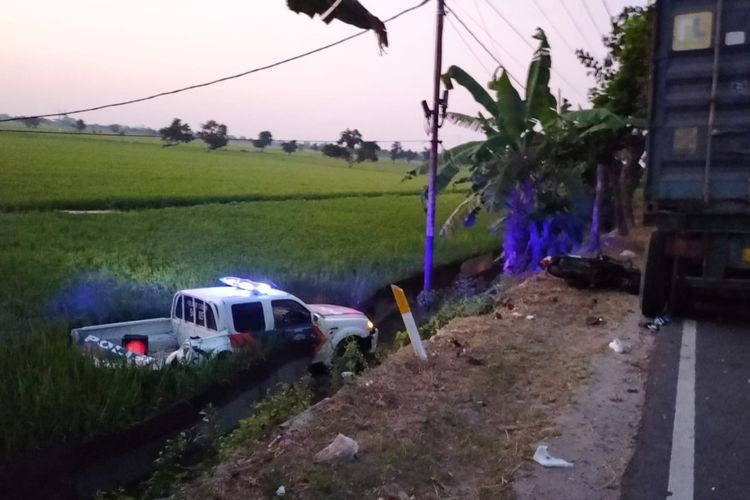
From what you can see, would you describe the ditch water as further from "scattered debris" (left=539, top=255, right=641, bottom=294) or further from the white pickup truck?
"scattered debris" (left=539, top=255, right=641, bottom=294)

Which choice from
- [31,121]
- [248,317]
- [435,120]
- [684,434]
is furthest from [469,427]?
[31,121]

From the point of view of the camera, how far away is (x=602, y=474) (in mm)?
4293

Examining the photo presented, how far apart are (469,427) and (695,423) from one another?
5.06 ft

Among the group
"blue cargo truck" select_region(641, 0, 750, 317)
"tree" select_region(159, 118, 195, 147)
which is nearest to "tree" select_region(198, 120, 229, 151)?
"tree" select_region(159, 118, 195, 147)

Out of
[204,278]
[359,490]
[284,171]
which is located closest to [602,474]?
[359,490]

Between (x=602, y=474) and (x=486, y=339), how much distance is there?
3118mm

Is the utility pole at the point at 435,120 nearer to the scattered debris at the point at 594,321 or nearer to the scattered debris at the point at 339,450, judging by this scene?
the scattered debris at the point at 594,321

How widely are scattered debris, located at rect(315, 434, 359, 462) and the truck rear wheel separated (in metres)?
5.18

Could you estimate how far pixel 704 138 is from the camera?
7.54 metres

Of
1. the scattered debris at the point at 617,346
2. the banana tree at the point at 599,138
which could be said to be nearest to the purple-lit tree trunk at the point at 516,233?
the banana tree at the point at 599,138

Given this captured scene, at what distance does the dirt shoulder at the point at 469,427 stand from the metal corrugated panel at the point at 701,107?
5.32 feet

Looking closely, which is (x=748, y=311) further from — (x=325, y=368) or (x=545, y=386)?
(x=325, y=368)

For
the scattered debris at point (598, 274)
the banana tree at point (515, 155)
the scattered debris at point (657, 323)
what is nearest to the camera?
the scattered debris at point (657, 323)

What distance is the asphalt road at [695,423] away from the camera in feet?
13.6
